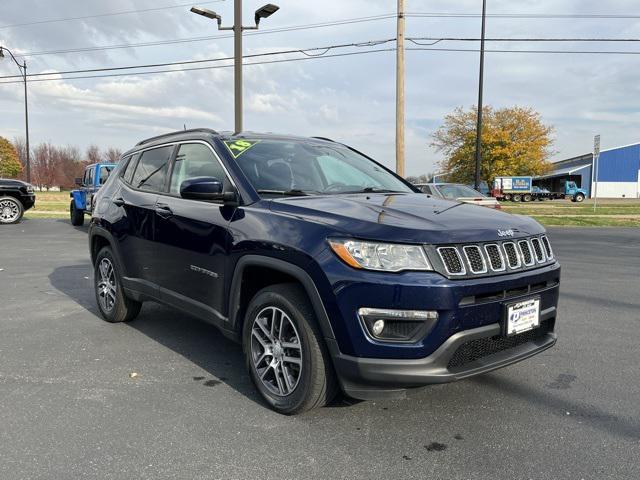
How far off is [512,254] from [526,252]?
17cm

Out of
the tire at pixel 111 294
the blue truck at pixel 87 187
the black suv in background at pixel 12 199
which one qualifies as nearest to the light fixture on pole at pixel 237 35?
the blue truck at pixel 87 187

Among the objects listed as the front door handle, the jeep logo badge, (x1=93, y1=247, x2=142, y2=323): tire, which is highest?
the front door handle

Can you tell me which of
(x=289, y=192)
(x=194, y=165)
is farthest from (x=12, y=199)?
(x=289, y=192)

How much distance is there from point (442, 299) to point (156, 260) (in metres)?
2.63

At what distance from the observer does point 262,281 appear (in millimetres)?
3508

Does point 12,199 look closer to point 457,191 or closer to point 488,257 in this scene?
point 457,191

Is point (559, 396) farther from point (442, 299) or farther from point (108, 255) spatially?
point (108, 255)

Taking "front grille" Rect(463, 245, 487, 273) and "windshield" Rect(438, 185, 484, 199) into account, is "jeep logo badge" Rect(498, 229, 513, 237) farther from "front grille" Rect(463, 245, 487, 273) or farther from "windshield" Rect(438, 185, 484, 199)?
"windshield" Rect(438, 185, 484, 199)

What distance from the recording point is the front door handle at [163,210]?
4270 millimetres

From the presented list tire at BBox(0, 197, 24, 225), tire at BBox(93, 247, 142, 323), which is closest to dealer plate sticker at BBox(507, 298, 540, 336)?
tire at BBox(93, 247, 142, 323)

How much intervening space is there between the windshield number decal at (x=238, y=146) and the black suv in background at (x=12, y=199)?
632 inches

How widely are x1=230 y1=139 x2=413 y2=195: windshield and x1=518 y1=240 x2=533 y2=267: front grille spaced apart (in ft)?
4.19

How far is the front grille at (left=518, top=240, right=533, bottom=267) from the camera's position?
125 inches

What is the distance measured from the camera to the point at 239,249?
347 centimetres
